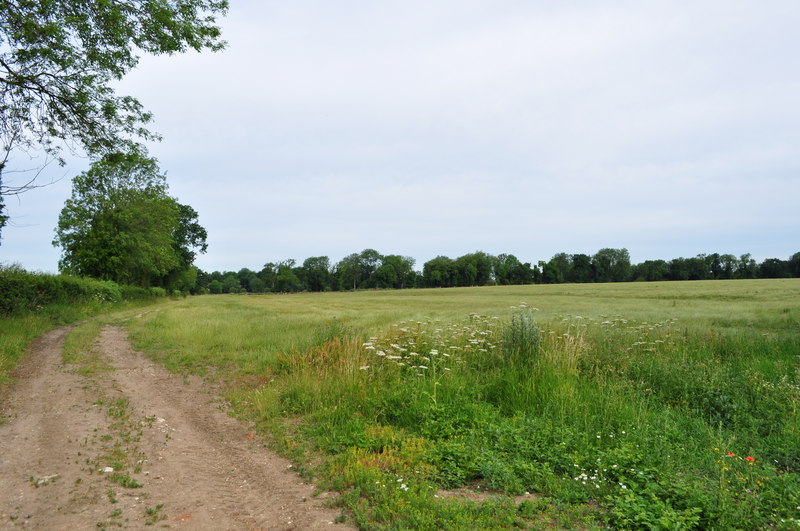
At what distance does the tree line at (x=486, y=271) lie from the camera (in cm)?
10856

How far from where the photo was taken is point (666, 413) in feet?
21.2

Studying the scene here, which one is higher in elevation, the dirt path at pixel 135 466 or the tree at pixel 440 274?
the tree at pixel 440 274

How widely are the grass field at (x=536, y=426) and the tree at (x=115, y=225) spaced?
120 ft

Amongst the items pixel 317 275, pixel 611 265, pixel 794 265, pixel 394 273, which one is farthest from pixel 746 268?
pixel 317 275

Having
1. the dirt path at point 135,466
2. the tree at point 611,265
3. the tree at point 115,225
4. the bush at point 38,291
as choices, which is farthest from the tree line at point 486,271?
the dirt path at point 135,466

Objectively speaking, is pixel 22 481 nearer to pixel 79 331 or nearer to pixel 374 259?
pixel 79 331

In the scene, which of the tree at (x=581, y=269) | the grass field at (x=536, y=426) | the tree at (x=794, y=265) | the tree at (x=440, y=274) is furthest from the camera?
the tree at (x=440, y=274)

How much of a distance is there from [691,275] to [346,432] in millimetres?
130154

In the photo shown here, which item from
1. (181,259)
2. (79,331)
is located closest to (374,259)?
(181,259)

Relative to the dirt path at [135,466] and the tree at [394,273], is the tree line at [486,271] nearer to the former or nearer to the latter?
the tree at [394,273]

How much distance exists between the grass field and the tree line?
10404 centimetres

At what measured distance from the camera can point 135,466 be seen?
498 centimetres

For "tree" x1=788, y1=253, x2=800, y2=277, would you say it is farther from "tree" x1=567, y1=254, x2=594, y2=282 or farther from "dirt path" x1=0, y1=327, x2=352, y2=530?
"dirt path" x1=0, y1=327, x2=352, y2=530

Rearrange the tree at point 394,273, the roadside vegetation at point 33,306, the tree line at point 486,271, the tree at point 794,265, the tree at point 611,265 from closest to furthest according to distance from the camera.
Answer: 1. the roadside vegetation at point 33,306
2. the tree at point 794,265
3. the tree line at point 486,271
4. the tree at point 611,265
5. the tree at point 394,273
